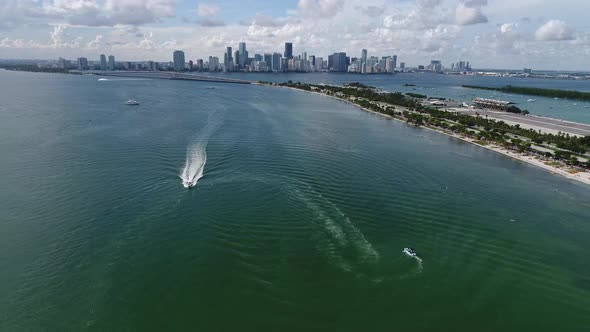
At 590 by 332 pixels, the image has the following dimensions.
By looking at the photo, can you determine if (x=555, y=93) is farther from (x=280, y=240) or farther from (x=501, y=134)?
(x=280, y=240)

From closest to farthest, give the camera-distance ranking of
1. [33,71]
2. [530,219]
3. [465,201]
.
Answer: [530,219] → [465,201] → [33,71]

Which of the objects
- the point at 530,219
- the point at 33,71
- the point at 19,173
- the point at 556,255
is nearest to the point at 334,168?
the point at 530,219

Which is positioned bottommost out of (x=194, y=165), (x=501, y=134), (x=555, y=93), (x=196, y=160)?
(x=194, y=165)

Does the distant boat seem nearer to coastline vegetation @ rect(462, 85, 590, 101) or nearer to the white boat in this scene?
the white boat

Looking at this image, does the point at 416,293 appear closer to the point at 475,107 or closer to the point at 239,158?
the point at 239,158

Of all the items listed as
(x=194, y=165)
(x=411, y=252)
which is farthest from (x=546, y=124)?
(x=194, y=165)

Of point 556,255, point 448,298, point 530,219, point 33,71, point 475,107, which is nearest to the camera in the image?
point 448,298

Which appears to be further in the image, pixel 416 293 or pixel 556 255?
pixel 556 255

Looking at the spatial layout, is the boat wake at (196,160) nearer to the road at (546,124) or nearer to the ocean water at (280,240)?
the ocean water at (280,240)
